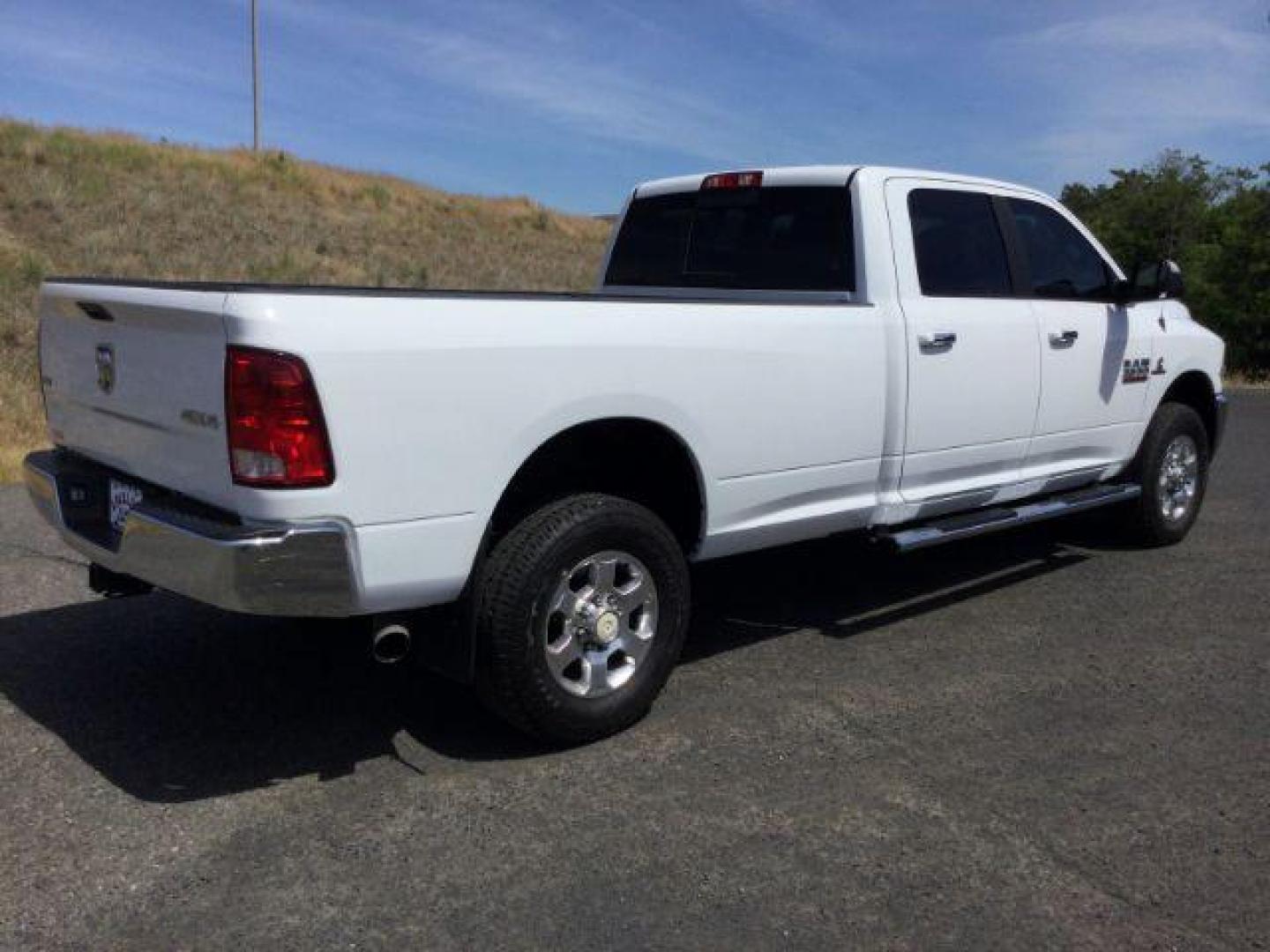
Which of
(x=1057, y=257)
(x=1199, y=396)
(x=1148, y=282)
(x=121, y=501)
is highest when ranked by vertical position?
(x=1057, y=257)

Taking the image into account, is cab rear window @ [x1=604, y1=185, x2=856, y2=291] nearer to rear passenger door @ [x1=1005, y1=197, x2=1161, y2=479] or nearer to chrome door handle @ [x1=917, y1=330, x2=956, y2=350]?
chrome door handle @ [x1=917, y1=330, x2=956, y2=350]

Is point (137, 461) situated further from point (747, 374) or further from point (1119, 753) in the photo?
point (1119, 753)

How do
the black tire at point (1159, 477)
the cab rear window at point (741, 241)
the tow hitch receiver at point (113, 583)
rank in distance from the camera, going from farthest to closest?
1. the black tire at point (1159, 477)
2. the cab rear window at point (741, 241)
3. the tow hitch receiver at point (113, 583)

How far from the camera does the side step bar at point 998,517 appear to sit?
16.1ft

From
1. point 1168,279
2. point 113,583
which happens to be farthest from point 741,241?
point 113,583

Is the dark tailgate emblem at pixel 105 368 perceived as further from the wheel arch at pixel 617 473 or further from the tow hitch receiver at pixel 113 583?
the wheel arch at pixel 617 473

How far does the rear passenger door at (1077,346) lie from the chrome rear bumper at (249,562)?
12.1 feet

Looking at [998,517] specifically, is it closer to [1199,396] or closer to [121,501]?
[1199,396]

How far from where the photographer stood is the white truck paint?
326 cm

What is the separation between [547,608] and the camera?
3732 millimetres

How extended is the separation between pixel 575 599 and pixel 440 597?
0.52m

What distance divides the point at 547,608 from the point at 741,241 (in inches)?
96.9

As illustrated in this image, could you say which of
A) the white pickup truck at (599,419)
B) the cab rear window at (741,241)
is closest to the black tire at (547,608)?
the white pickup truck at (599,419)

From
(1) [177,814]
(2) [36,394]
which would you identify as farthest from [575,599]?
(2) [36,394]
